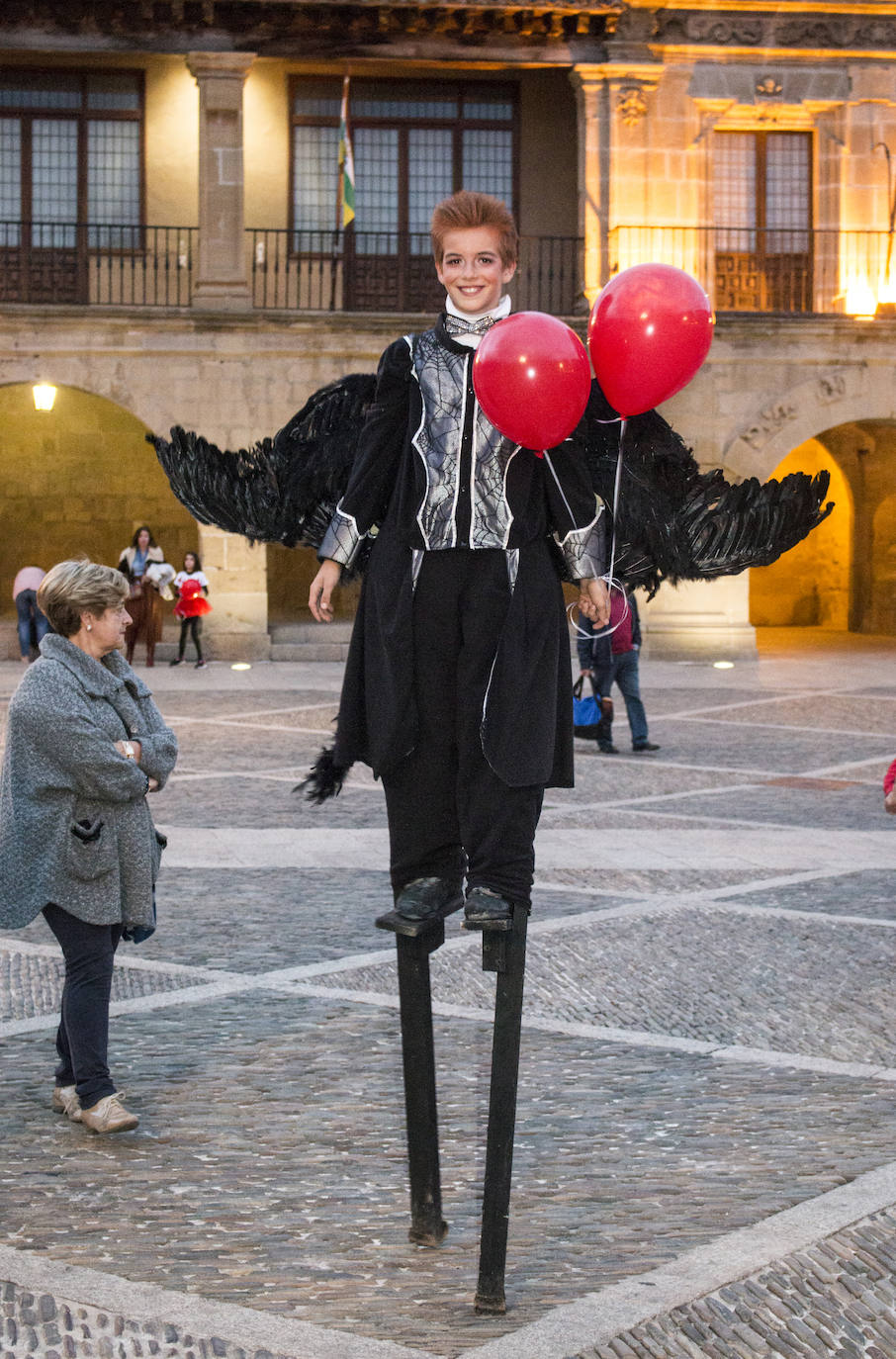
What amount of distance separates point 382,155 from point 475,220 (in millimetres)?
22603

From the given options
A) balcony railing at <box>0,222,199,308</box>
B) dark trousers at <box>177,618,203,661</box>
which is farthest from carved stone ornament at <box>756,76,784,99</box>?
dark trousers at <box>177,618,203,661</box>

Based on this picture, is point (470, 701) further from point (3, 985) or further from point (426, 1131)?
point (3, 985)

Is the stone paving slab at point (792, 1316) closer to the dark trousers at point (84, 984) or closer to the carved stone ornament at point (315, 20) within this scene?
the dark trousers at point (84, 984)

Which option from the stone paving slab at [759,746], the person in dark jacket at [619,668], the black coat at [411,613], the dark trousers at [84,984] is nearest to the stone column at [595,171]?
the stone paving slab at [759,746]

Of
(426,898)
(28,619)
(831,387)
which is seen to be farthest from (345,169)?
(426,898)

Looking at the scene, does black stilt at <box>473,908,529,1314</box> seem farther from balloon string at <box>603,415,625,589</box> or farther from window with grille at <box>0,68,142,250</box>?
window with grille at <box>0,68,142,250</box>

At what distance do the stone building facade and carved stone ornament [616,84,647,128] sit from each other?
0.04 m

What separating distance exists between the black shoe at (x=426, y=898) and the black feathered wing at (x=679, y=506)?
0.81 metres

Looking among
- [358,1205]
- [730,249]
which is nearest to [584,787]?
[358,1205]

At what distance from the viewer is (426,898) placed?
3.78 m

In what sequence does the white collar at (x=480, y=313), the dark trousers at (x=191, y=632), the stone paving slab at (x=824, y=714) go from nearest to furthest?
1. the white collar at (x=480, y=313)
2. the stone paving slab at (x=824, y=714)
3. the dark trousers at (x=191, y=632)

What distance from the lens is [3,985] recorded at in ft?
20.3

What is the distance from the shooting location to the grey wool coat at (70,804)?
15.6 feet

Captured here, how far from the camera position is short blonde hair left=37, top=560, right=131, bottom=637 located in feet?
15.9
